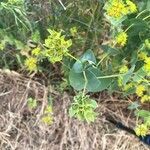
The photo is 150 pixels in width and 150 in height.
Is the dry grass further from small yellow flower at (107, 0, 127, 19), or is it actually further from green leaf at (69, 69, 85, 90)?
small yellow flower at (107, 0, 127, 19)

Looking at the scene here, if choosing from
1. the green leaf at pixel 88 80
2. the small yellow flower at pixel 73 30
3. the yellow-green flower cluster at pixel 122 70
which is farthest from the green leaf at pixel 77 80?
the small yellow flower at pixel 73 30

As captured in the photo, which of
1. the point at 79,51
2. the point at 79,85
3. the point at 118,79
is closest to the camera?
the point at 79,85

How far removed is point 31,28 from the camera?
1.23 m

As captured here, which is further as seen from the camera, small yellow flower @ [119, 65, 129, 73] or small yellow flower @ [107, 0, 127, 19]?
small yellow flower @ [119, 65, 129, 73]

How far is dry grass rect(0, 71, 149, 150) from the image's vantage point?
1299 millimetres

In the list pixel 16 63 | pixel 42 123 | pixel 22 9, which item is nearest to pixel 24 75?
pixel 16 63

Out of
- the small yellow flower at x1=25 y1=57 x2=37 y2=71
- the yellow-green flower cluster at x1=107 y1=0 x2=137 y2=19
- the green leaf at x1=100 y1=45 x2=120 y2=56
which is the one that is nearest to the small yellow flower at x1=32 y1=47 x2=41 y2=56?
the small yellow flower at x1=25 y1=57 x2=37 y2=71

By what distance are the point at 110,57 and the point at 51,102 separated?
216 mm

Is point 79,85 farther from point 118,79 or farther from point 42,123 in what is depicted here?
point 42,123

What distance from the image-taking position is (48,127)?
130 centimetres

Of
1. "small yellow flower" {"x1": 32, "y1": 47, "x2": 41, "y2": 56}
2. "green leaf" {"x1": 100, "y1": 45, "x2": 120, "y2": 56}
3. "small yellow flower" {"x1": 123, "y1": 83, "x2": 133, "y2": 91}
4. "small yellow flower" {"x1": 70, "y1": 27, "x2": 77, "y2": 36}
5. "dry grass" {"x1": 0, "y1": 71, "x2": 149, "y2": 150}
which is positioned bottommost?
"dry grass" {"x1": 0, "y1": 71, "x2": 149, "y2": 150}

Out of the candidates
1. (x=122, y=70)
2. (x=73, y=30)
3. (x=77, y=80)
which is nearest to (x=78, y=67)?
(x=77, y=80)

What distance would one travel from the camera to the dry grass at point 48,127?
1299 mm

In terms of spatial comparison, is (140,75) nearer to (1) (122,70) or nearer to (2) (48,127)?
(1) (122,70)
